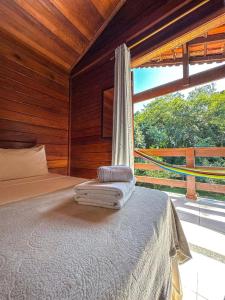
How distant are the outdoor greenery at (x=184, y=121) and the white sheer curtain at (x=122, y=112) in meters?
1.41

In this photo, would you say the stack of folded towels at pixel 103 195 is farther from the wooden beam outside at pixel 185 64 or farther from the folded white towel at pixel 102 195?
the wooden beam outside at pixel 185 64

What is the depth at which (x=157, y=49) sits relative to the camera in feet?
5.47

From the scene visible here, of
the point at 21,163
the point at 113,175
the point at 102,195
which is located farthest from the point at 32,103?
the point at 102,195

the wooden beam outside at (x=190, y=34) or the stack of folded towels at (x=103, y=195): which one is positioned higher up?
the wooden beam outside at (x=190, y=34)

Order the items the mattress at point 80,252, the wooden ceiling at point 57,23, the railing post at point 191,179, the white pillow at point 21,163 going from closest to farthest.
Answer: the mattress at point 80,252
the white pillow at point 21,163
the wooden ceiling at point 57,23
the railing post at point 191,179

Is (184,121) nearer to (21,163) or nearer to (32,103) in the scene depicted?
(32,103)

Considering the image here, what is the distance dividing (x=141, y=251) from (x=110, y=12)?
244cm

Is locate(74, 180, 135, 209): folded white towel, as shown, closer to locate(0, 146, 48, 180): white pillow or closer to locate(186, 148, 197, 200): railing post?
locate(0, 146, 48, 180): white pillow

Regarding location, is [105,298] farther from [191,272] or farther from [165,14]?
[165,14]

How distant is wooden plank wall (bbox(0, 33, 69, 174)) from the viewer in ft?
5.54

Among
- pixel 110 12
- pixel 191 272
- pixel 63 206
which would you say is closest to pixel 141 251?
pixel 63 206

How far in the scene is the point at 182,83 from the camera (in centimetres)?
197

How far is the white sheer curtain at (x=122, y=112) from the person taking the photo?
66.1 inches

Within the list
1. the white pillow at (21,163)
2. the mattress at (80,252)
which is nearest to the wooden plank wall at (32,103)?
the white pillow at (21,163)
